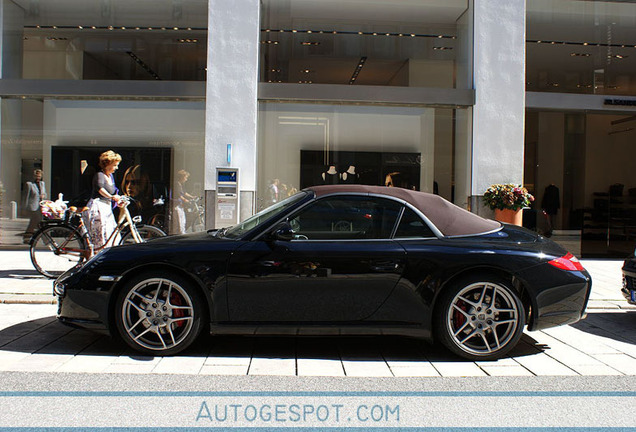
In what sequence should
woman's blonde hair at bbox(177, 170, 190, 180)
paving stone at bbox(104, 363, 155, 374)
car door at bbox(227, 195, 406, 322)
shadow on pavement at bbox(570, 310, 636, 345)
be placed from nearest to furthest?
paving stone at bbox(104, 363, 155, 374) < car door at bbox(227, 195, 406, 322) < shadow on pavement at bbox(570, 310, 636, 345) < woman's blonde hair at bbox(177, 170, 190, 180)

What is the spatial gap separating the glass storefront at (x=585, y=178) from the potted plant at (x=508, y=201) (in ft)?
4.43

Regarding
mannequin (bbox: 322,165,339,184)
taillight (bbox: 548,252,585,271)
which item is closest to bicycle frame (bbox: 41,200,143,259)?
mannequin (bbox: 322,165,339,184)

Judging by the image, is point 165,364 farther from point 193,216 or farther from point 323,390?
point 193,216

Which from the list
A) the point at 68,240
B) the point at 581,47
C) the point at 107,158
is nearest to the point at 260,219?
the point at 107,158

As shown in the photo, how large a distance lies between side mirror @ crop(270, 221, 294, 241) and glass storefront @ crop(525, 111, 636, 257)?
28.0 ft

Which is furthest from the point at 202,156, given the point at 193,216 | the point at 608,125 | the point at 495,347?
the point at 608,125

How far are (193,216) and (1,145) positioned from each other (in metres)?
4.43

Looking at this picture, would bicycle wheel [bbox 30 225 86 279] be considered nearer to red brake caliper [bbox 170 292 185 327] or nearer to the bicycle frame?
the bicycle frame

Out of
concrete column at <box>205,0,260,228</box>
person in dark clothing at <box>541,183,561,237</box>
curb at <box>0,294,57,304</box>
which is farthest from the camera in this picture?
person in dark clothing at <box>541,183,561,237</box>

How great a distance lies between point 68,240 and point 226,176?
346cm

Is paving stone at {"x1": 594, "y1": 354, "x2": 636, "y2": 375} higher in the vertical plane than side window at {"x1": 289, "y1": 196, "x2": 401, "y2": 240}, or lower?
lower

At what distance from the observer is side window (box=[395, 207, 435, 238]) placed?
4.26 metres

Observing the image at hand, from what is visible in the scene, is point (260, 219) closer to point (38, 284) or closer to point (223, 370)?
point (223, 370)

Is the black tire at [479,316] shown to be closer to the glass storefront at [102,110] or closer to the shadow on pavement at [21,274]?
the shadow on pavement at [21,274]
